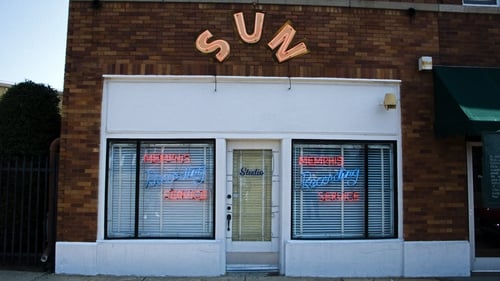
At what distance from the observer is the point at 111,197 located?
7.21m

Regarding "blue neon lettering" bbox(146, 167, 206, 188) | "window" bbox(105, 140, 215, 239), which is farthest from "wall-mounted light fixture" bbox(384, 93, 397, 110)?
"blue neon lettering" bbox(146, 167, 206, 188)

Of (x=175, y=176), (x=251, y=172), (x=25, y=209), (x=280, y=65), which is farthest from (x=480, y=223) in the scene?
(x=25, y=209)

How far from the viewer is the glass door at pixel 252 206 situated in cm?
724

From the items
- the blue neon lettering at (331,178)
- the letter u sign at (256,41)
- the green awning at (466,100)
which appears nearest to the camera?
the green awning at (466,100)

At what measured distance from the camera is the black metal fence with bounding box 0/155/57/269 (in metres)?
7.24

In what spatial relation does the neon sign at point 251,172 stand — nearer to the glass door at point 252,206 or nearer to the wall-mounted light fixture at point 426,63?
the glass door at point 252,206

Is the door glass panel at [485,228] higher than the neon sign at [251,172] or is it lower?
lower

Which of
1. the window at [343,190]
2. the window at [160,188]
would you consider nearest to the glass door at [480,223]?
the window at [343,190]

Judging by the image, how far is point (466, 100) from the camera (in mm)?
6848

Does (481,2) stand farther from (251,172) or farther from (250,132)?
(251,172)

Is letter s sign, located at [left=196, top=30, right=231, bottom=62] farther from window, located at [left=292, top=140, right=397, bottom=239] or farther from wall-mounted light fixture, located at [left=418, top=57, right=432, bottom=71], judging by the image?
wall-mounted light fixture, located at [left=418, top=57, right=432, bottom=71]

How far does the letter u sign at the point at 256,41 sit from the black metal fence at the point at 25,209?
324 cm

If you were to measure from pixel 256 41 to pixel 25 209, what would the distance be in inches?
189

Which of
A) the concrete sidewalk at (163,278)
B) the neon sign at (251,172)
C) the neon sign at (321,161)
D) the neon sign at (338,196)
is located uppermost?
the neon sign at (321,161)
